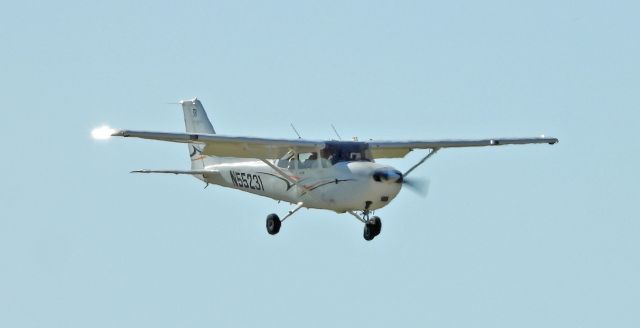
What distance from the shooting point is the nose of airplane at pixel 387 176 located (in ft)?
144

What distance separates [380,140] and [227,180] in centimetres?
527

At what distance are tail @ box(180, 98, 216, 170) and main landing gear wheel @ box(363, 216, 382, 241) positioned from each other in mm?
8164

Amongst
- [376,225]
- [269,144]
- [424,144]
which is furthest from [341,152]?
[424,144]

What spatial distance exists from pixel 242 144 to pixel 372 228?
155 inches

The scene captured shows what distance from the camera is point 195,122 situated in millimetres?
53406

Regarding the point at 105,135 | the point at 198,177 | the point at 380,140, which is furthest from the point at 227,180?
the point at 105,135

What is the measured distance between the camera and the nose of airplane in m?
43.8

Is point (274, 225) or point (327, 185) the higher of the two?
point (327, 185)

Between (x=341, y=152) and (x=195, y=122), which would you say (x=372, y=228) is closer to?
(x=341, y=152)

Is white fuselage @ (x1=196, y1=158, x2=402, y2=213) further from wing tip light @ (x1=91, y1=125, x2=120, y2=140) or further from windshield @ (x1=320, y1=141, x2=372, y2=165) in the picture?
wing tip light @ (x1=91, y1=125, x2=120, y2=140)

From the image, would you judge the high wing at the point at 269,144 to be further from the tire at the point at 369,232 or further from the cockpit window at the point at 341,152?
the tire at the point at 369,232

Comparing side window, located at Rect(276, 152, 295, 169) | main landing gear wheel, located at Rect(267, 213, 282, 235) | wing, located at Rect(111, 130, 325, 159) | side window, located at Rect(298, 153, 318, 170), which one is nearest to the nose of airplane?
wing, located at Rect(111, 130, 325, 159)

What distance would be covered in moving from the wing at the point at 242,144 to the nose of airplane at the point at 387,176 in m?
2.21

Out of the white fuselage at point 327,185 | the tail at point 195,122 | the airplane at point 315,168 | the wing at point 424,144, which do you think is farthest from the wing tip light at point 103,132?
the tail at point 195,122
